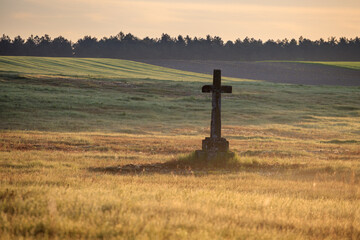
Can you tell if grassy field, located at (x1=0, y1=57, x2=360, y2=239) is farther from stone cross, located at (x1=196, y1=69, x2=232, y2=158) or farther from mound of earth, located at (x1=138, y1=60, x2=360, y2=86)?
mound of earth, located at (x1=138, y1=60, x2=360, y2=86)

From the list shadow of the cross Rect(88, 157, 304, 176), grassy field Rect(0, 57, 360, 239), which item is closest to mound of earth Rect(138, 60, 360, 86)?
grassy field Rect(0, 57, 360, 239)

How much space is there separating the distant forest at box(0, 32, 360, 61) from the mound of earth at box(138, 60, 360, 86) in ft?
57.2

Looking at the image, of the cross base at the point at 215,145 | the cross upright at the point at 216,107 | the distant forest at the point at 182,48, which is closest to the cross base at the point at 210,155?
the cross base at the point at 215,145

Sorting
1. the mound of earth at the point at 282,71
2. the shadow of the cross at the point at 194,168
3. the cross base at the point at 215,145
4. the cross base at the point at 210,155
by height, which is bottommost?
the shadow of the cross at the point at 194,168

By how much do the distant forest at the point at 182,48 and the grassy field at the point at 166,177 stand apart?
98290mm

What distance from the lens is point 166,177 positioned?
13.8 m

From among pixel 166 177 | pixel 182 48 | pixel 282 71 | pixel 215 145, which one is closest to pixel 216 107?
pixel 215 145

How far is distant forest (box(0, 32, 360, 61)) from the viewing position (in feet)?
468

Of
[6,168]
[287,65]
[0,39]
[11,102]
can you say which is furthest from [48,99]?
[0,39]

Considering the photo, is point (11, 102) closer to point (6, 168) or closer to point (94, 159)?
point (94, 159)

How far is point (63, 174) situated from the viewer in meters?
13.3

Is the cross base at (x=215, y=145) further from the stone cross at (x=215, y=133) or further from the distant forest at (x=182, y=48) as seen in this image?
the distant forest at (x=182, y=48)

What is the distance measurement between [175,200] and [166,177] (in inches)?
199

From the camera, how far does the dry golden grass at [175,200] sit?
661cm
